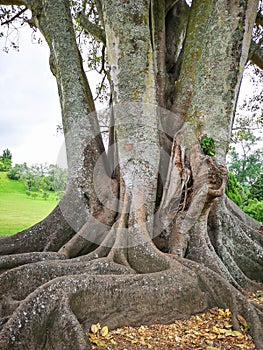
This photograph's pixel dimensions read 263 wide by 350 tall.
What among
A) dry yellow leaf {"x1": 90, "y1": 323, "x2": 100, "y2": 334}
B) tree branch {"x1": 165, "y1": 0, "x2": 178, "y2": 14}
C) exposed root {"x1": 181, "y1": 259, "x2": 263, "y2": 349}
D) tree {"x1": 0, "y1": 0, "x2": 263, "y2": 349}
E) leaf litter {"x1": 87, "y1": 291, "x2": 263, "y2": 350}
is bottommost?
leaf litter {"x1": 87, "y1": 291, "x2": 263, "y2": 350}

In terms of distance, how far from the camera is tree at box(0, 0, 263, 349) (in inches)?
124

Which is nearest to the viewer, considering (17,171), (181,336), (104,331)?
(104,331)

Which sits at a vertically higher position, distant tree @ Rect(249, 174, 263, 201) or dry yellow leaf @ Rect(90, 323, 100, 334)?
distant tree @ Rect(249, 174, 263, 201)

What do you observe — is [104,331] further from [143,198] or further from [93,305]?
[143,198]

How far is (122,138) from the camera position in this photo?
4.37m

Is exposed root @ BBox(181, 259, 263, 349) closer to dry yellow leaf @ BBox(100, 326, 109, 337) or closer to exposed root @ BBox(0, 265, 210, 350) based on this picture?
exposed root @ BBox(0, 265, 210, 350)

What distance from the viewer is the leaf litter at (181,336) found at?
2.82 meters

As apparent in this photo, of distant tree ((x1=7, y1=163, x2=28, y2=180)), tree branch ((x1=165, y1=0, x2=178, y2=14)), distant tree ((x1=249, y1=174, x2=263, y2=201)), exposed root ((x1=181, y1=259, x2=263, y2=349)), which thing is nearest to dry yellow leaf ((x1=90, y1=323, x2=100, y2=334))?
exposed root ((x1=181, y1=259, x2=263, y2=349))

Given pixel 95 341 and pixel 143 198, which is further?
pixel 143 198

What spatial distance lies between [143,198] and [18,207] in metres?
9.18

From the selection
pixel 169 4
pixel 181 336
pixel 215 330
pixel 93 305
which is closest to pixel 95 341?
pixel 93 305

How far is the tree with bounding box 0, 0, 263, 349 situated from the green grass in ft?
Answer: 19.6

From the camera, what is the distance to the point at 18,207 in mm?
12211

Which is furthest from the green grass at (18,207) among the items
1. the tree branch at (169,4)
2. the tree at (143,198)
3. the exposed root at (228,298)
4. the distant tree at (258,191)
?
the distant tree at (258,191)
